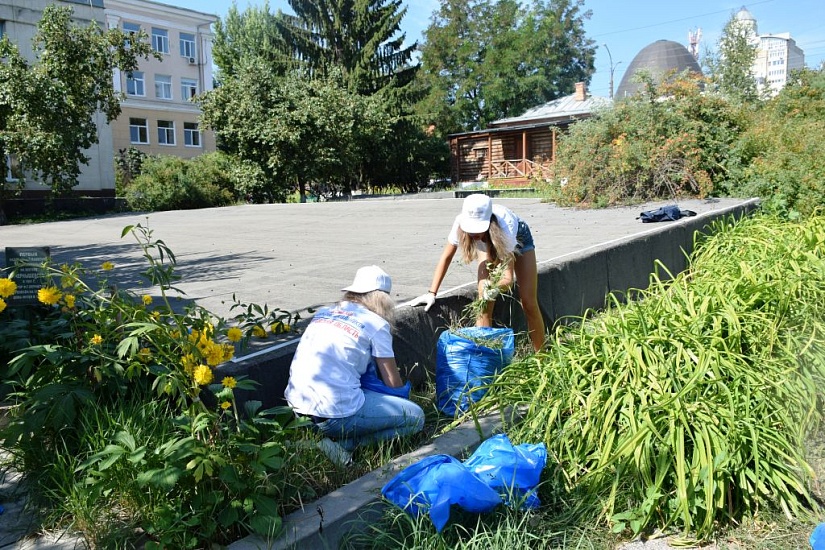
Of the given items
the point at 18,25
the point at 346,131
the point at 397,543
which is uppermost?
the point at 18,25

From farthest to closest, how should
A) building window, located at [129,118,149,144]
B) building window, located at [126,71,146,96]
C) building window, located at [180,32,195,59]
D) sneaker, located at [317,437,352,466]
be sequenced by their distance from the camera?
1. building window, located at [180,32,195,59]
2. building window, located at [126,71,146,96]
3. building window, located at [129,118,149,144]
4. sneaker, located at [317,437,352,466]

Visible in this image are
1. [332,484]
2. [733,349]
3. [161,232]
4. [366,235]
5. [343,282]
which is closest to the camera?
[332,484]

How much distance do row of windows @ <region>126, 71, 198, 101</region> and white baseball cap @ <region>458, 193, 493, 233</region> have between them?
43940 mm

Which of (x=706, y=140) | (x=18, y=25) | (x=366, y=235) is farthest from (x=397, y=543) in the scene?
(x=18, y=25)

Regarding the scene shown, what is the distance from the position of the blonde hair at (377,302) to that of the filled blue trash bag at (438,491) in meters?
1.07

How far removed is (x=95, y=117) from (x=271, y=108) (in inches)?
274

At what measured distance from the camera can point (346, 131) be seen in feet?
98.4

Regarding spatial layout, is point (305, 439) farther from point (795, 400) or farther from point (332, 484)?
point (795, 400)

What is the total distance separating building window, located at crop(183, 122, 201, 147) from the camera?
158 feet

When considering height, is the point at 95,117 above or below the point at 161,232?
above

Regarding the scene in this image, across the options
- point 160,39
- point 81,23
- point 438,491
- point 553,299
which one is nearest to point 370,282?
point 438,491

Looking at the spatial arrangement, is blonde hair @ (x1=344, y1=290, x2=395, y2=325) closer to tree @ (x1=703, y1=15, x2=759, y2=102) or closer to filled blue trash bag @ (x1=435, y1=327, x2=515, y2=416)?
filled blue trash bag @ (x1=435, y1=327, x2=515, y2=416)

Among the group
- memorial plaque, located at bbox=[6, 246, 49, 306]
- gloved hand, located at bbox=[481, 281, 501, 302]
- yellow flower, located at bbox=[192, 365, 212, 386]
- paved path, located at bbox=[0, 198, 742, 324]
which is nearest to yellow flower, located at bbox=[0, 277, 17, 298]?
memorial plaque, located at bbox=[6, 246, 49, 306]

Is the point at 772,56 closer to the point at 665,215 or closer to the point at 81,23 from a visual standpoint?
the point at 81,23
